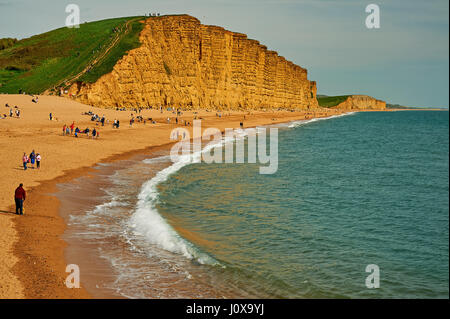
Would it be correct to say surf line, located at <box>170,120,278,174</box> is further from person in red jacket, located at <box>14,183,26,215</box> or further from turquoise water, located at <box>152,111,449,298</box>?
person in red jacket, located at <box>14,183,26,215</box>

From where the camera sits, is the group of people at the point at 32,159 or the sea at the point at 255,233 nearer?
the sea at the point at 255,233

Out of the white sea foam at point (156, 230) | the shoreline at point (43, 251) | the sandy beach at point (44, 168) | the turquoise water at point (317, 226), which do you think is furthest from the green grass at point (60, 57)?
the shoreline at point (43, 251)

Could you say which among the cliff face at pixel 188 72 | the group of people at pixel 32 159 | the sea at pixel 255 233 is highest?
the cliff face at pixel 188 72

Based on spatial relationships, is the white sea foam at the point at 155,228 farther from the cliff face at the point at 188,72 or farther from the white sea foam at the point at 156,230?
the cliff face at the point at 188,72

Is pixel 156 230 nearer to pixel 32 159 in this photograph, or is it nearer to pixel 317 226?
pixel 317 226

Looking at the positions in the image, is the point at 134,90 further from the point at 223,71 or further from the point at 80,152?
the point at 80,152
